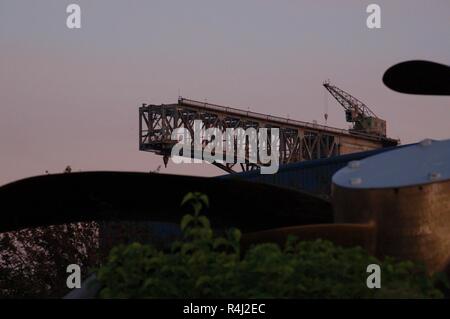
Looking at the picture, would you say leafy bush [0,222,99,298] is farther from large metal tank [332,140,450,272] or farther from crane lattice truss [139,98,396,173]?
crane lattice truss [139,98,396,173]

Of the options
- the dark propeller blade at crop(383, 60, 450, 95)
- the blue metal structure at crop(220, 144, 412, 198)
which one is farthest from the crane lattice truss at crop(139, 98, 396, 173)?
the dark propeller blade at crop(383, 60, 450, 95)

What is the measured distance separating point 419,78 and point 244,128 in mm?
102370

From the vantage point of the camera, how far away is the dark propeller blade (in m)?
22.6

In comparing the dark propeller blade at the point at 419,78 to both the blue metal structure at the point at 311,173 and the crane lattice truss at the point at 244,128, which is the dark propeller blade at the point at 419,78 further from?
the crane lattice truss at the point at 244,128

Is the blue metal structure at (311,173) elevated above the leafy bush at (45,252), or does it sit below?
above

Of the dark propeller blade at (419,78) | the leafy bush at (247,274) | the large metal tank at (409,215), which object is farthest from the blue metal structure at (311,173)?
the leafy bush at (247,274)

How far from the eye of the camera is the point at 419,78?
22.8m

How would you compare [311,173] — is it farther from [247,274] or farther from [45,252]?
[247,274]

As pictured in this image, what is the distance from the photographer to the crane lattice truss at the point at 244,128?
115 meters

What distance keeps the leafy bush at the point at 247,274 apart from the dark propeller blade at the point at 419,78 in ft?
19.4

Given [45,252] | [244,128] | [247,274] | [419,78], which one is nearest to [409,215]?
[247,274]

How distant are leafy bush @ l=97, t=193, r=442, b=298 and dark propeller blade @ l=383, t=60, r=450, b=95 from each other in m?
5.90
